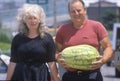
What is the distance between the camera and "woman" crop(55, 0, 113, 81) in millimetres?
5844

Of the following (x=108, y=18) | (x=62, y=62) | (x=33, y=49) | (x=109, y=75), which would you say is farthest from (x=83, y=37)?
(x=108, y=18)

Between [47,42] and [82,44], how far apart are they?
41 cm

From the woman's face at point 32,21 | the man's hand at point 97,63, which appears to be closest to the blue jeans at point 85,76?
the man's hand at point 97,63

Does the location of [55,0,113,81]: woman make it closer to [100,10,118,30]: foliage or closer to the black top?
the black top

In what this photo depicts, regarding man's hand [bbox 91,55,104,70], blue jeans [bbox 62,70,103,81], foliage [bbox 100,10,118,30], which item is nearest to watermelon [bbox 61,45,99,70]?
man's hand [bbox 91,55,104,70]

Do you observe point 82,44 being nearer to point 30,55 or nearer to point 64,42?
point 64,42

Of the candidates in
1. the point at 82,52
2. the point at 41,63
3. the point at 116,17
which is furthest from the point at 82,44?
the point at 116,17

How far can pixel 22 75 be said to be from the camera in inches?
238

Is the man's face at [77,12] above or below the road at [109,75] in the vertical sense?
above

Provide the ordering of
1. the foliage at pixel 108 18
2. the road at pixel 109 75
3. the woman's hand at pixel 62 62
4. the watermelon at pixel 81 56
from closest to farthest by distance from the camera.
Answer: the watermelon at pixel 81 56, the woman's hand at pixel 62 62, the road at pixel 109 75, the foliage at pixel 108 18

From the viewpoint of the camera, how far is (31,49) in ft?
19.4

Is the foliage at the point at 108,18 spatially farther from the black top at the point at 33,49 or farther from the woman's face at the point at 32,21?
the woman's face at the point at 32,21

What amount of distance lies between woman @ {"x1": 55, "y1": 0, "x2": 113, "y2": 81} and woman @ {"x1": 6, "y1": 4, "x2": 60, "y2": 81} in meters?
0.18

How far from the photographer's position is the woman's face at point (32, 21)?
587cm
